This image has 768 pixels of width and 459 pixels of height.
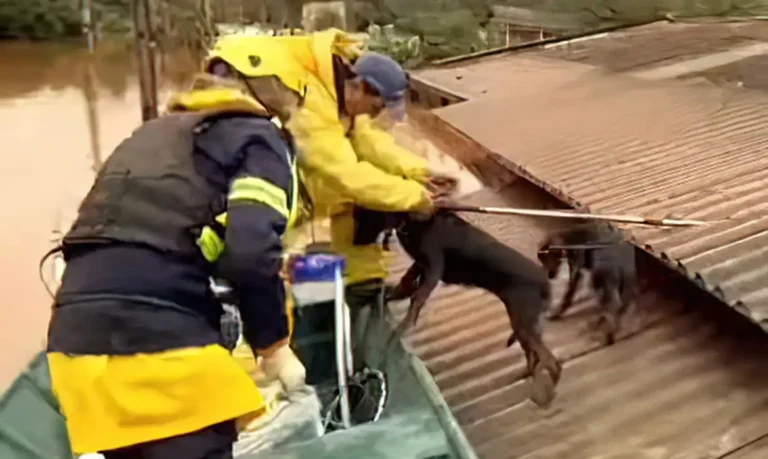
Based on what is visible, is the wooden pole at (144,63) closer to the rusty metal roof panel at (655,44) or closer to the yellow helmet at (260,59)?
the rusty metal roof panel at (655,44)

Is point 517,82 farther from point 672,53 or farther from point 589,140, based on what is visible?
point 589,140

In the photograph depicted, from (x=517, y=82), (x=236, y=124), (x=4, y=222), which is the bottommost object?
(x=4, y=222)

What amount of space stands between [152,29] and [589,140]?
10.4 feet

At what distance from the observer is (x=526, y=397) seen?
212 centimetres

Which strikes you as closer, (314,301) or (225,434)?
(225,434)

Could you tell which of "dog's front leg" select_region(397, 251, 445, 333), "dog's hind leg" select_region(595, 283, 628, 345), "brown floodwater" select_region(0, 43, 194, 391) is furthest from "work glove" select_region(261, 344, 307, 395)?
"brown floodwater" select_region(0, 43, 194, 391)

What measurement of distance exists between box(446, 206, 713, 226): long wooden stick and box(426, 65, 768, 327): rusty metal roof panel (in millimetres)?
28

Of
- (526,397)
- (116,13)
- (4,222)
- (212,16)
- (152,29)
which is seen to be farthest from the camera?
(116,13)

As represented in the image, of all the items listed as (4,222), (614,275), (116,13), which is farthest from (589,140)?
(116,13)

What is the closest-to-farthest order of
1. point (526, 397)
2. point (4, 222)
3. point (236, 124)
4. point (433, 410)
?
point (236, 124) → point (433, 410) → point (526, 397) → point (4, 222)

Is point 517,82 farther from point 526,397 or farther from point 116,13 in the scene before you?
point 116,13

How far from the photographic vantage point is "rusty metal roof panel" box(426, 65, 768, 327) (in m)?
1.86

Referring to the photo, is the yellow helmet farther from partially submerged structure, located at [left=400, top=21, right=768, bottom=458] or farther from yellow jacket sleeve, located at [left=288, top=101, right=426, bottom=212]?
partially submerged structure, located at [left=400, top=21, right=768, bottom=458]

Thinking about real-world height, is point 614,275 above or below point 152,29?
below
